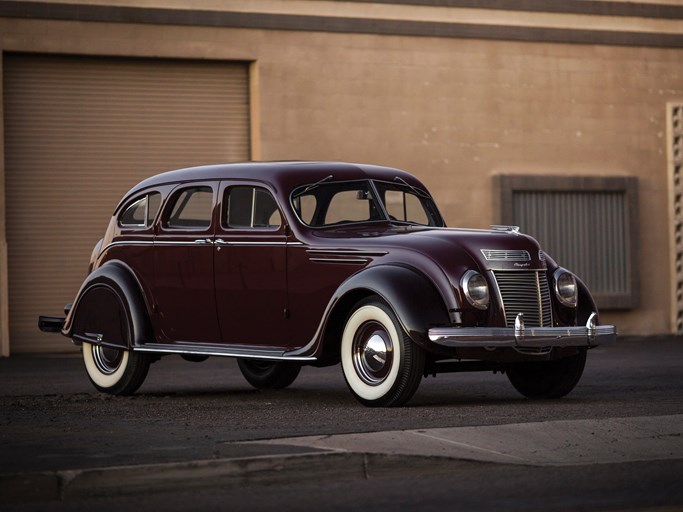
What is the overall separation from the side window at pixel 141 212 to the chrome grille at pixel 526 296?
11.8ft

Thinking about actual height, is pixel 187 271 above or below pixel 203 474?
above

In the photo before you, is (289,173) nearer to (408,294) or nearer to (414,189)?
(414,189)

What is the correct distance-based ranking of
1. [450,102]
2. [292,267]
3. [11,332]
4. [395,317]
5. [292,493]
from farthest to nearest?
[450,102], [11,332], [292,267], [395,317], [292,493]

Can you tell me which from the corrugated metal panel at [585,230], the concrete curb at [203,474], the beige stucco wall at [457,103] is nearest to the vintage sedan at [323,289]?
the concrete curb at [203,474]

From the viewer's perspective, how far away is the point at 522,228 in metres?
24.2

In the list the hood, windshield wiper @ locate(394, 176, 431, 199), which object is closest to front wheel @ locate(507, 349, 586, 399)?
the hood

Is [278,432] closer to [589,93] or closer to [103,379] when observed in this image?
[103,379]

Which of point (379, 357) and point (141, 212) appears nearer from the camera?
point (379, 357)

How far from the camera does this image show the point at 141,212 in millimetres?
12852

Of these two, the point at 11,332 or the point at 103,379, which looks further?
the point at 11,332

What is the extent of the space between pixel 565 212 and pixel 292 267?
1402 cm

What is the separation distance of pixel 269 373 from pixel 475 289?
12.1 feet

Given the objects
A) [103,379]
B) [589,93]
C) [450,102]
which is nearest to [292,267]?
[103,379]

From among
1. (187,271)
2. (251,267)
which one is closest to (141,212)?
(187,271)
